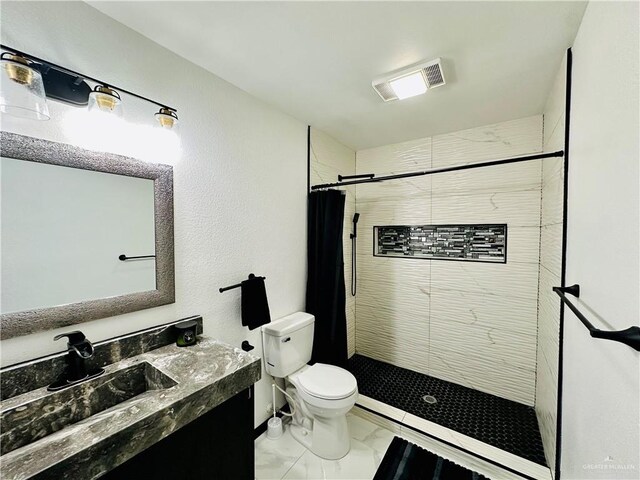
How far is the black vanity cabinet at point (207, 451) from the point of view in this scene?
0.85 m

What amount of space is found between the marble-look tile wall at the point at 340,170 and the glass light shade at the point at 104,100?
1.47m

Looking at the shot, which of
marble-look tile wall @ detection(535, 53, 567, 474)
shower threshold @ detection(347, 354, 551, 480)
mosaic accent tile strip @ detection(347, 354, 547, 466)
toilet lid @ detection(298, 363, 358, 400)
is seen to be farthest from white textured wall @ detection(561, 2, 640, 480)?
toilet lid @ detection(298, 363, 358, 400)

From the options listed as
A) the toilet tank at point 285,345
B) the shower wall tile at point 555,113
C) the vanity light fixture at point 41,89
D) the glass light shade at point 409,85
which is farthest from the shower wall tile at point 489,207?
the vanity light fixture at point 41,89

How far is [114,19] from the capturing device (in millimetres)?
1191

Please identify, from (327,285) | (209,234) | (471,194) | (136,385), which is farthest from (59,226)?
(471,194)

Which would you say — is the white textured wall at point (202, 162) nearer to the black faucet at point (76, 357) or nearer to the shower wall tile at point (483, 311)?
the black faucet at point (76, 357)

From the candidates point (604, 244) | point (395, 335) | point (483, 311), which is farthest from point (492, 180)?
point (395, 335)

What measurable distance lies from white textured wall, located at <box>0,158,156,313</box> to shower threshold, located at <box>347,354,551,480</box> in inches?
77.1

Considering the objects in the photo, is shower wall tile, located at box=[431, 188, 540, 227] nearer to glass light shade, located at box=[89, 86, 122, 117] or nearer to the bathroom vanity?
the bathroom vanity

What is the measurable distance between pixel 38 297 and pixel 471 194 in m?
2.83

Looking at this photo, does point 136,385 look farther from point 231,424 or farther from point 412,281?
point 412,281

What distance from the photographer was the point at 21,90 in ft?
2.95

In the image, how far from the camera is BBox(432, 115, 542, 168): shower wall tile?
6.89ft

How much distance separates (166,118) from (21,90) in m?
0.48
